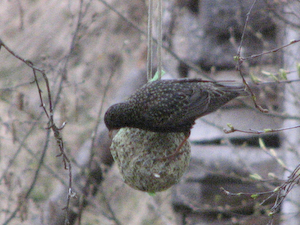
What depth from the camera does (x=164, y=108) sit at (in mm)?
2584

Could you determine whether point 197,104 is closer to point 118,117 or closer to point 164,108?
point 164,108

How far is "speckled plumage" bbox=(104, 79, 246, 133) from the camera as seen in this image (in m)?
2.54

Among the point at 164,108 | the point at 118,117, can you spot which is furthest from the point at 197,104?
the point at 118,117

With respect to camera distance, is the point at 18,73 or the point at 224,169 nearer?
the point at 224,169

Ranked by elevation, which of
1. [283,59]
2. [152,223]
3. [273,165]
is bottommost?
[152,223]

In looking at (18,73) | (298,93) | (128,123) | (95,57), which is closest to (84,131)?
(95,57)

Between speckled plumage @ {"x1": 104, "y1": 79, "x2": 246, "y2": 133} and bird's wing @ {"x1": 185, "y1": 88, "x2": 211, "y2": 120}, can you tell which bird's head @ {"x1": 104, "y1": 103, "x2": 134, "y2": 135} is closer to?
speckled plumage @ {"x1": 104, "y1": 79, "x2": 246, "y2": 133}

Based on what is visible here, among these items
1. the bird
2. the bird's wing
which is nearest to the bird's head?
the bird

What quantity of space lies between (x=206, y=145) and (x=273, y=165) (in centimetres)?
90

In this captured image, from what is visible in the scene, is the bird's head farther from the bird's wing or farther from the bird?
the bird's wing

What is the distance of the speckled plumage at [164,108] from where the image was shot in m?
2.54

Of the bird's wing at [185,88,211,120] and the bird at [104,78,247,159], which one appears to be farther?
the bird's wing at [185,88,211,120]

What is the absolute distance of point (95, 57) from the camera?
7.92 meters

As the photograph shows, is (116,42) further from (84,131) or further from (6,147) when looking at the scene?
(6,147)
